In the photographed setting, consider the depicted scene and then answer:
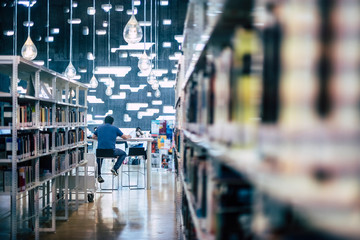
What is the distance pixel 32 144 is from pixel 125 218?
6.33ft

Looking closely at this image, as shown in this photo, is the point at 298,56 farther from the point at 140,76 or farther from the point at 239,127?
the point at 140,76

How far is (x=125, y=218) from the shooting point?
5.47m

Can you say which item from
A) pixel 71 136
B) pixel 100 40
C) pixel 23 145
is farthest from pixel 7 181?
pixel 100 40

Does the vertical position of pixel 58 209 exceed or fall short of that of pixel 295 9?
it falls short

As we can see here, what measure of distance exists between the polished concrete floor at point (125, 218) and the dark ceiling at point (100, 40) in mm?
6268

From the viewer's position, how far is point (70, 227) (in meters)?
4.98

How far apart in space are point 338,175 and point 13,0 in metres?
12.9

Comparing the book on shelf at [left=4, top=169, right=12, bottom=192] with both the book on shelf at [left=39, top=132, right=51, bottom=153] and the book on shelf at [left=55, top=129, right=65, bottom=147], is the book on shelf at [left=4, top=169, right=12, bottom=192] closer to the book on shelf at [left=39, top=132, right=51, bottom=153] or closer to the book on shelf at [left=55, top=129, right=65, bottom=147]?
the book on shelf at [left=39, top=132, right=51, bottom=153]

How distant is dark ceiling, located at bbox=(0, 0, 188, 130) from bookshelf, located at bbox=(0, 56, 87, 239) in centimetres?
653

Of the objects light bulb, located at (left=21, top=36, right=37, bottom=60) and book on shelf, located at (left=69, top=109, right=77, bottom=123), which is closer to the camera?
book on shelf, located at (left=69, top=109, right=77, bottom=123)

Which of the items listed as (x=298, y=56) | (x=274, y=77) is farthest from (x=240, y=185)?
(x=298, y=56)

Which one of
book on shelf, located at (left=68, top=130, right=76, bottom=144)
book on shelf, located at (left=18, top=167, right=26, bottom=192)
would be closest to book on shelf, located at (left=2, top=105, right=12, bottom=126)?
book on shelf, located at (left=18, top=167, right=26, bottom=192)

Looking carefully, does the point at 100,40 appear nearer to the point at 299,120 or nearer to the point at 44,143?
the point at 44,143

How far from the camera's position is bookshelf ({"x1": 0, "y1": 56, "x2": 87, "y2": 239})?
146 inches
